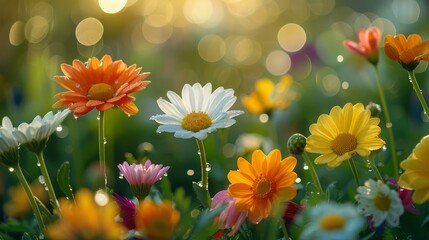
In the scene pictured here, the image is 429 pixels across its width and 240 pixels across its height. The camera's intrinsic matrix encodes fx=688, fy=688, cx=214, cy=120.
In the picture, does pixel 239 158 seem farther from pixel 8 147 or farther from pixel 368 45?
pixel 368 45

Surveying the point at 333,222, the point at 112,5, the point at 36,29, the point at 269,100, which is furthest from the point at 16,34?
the point at 333,222

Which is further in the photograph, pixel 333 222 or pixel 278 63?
pixel 278 63

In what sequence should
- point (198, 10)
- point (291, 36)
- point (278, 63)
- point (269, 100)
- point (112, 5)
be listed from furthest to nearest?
point (198, 10) → point (291, 36) → point (112, 5) → point (278, 63) → point (269, 100)

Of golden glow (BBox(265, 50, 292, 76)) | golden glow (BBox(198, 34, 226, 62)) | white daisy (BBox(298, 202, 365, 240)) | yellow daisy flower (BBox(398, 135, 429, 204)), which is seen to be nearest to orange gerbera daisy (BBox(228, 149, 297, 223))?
yellow daisy flower (BBox(398, 135, 429, 204))

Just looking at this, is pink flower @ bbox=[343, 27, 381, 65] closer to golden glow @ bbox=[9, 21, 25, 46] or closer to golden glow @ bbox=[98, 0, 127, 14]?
golden glow @ bbox=[9, 21, 25, 46]

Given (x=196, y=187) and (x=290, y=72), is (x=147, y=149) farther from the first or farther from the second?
(x=290, y=72)

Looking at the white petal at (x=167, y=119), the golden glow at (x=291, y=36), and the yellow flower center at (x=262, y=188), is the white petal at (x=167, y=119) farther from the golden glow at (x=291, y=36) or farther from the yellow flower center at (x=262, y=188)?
the golden glow at (x=291, y=36)
